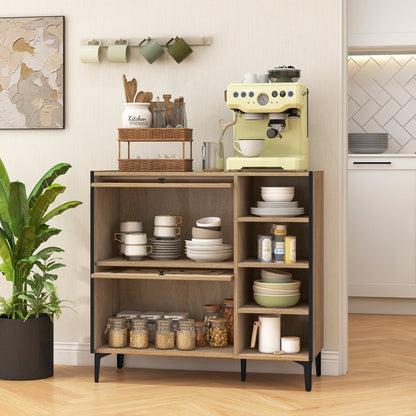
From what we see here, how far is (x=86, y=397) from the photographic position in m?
3.87

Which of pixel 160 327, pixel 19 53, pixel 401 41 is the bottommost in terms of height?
pixel 160 327

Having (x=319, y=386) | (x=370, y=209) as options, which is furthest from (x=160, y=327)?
(x=370, y=209)

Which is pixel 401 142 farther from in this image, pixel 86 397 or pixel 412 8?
pixel 86 397

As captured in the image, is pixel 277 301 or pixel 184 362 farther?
pixel 184 362

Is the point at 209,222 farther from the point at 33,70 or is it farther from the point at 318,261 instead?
the point at 33,70

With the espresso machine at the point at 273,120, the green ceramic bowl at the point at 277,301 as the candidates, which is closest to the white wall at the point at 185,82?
the espresso machine at the point at 273,120

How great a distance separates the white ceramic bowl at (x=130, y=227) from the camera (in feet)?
13.9

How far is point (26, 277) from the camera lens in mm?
4219

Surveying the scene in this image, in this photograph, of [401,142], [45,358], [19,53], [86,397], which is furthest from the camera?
[401,142]

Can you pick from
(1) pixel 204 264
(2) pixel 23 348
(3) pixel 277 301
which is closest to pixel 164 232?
(1) pixel 204 264

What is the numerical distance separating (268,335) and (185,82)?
138 centimetres

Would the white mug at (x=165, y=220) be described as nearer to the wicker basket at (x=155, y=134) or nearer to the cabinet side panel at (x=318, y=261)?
the wicker basket at (x=155, y=134)

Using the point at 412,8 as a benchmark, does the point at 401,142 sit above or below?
below

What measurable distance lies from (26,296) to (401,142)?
11.5 feet
